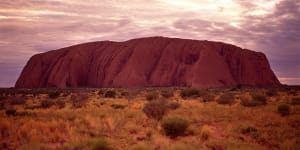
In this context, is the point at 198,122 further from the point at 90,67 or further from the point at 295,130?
the point at 90,67

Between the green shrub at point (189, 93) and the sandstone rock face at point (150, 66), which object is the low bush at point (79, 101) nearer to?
the green shrub at point (189, 93)

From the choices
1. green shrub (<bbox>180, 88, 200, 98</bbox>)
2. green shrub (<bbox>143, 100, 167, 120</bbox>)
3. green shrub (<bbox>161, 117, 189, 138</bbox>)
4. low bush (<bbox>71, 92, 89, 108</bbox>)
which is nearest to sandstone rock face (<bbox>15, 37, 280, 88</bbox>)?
green shrub (<bbox>180, 88, 200, 98</bbox>)

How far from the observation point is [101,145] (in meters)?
7.75

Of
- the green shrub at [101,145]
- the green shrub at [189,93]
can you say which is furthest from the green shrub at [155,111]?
the green shrub at [189,93]

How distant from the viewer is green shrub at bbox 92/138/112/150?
7.71m

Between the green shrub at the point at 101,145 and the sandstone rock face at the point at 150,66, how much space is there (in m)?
54.7

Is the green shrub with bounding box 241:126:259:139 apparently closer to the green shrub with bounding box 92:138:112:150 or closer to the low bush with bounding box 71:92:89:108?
the green shrub with bounding box 92:138:112:150

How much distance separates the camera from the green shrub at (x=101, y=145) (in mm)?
7707

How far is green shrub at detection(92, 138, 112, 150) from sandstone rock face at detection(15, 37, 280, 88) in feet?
180

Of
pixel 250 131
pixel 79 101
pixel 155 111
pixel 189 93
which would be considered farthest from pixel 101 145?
pixel 189 93

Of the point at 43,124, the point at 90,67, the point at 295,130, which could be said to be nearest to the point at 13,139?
the point at 43,124

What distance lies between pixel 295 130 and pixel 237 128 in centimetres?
183

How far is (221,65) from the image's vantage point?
6825 cm

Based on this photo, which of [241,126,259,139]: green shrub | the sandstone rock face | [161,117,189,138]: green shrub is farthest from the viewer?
the sandstone rock face
